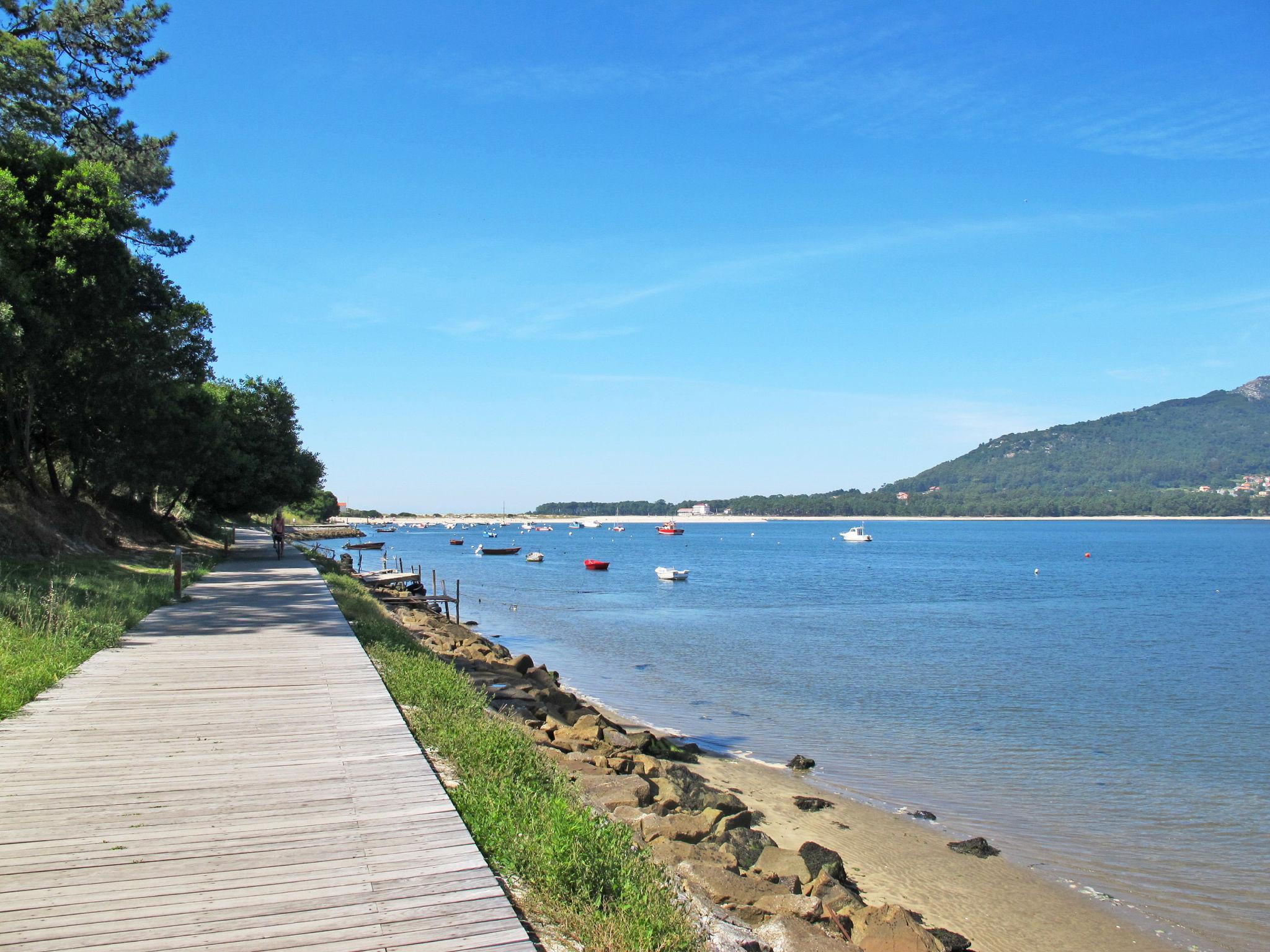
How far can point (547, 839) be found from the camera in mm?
5891

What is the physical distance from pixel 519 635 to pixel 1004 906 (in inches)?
1050

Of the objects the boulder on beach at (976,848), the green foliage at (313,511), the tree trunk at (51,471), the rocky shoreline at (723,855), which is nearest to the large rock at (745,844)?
the rocky shoreline at (723,855)

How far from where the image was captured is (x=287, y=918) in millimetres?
4574

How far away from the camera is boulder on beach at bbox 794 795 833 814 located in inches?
527

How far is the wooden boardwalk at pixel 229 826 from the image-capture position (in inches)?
177

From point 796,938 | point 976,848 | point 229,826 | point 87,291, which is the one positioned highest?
point 87,291

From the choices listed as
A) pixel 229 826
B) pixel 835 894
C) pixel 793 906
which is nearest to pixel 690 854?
pixel 793 906

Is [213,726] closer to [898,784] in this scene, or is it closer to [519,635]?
[898,784]

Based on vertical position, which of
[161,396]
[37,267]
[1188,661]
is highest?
[37,267]

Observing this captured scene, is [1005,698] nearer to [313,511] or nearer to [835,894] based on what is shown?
[835,894]

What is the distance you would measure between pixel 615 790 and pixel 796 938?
148 inches

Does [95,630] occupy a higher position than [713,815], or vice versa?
[95,630]

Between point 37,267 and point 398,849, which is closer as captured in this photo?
point 398,849

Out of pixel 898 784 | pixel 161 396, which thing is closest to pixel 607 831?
pixel 898 784
